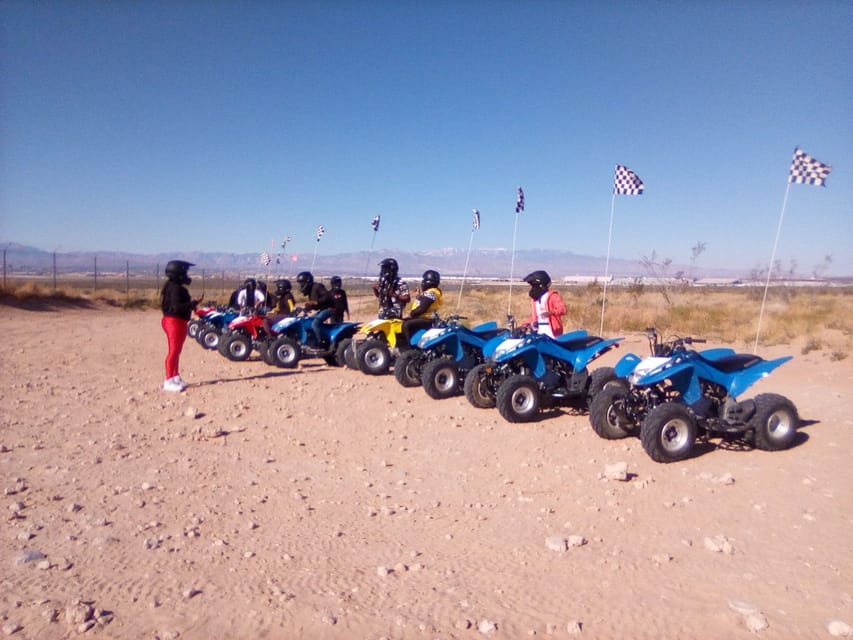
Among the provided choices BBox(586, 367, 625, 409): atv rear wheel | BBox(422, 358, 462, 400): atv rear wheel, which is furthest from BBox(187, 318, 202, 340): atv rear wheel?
BBox(586, 367, 625, 409): atv rear wheel

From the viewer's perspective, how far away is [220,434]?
276 inches

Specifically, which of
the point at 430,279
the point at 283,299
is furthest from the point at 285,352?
the point at 430,279

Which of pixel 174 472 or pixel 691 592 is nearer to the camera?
pixel 691 592

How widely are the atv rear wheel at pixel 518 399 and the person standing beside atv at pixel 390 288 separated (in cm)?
376

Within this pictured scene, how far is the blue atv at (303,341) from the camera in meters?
11.9

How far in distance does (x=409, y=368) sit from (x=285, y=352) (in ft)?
10.4

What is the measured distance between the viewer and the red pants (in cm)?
947

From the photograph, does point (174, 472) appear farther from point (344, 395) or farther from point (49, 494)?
point (344, 395)

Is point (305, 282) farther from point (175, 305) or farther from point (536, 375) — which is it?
point (536, 375)

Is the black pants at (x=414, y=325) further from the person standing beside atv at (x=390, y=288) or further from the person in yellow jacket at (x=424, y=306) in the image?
the person standing beside atv at (x=390, y=288)

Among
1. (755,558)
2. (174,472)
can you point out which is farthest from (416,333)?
(755,558)

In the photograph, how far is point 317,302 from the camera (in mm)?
12594

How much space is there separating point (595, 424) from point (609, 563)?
282cm

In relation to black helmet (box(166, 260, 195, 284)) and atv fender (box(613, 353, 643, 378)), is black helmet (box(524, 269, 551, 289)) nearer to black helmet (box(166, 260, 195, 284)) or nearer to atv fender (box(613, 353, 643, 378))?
atv fender (box(613, 353, 643, 378))
